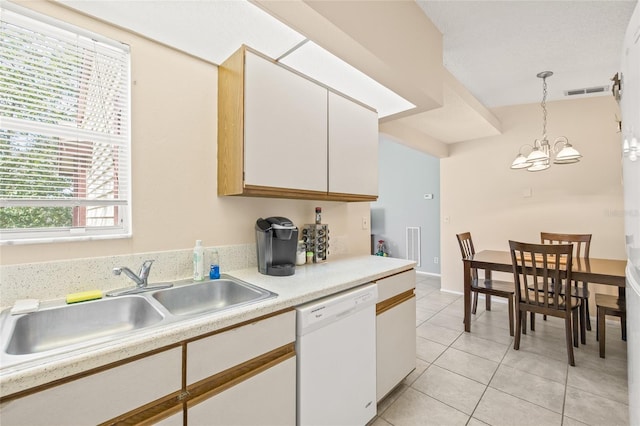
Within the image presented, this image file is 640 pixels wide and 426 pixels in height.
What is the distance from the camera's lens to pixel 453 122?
3.42m

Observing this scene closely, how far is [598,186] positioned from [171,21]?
4.58 metres

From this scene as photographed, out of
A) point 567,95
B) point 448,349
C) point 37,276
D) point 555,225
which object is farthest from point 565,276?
point 37,276

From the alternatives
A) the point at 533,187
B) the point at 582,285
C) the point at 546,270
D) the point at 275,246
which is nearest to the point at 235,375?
the point at 275,246

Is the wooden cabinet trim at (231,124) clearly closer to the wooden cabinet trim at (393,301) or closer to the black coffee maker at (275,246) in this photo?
the black coffee maker at (275,246)

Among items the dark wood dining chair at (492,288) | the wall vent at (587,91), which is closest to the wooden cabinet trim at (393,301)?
the dark wood dining chair at (492,288)

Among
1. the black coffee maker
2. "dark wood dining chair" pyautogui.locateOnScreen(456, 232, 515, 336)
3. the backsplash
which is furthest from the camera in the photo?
"dark wood dining chair" pyautogui.locateOnScreen(456, 232, 515, 336)

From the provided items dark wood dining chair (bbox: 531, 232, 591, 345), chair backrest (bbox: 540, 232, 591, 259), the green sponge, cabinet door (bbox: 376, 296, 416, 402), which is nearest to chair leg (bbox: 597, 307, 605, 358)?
dark wood dining chair (bbox: 531, 232, 591, 345)

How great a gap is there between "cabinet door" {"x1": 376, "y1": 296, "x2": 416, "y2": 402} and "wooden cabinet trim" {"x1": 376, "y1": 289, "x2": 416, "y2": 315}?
2 cm

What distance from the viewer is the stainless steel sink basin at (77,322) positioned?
99 cm

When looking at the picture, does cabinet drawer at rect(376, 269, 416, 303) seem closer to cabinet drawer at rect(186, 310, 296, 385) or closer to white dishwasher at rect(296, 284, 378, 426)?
white dishwasher at rect(296, 284, 378, 426)

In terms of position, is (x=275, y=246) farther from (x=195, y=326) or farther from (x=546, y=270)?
(x=546, y=270)

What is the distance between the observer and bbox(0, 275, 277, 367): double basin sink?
0.91 metres

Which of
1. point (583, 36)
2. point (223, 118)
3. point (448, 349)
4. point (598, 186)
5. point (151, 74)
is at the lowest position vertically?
point (448, 349)

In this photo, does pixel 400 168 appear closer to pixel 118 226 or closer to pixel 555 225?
pixel 555 225
